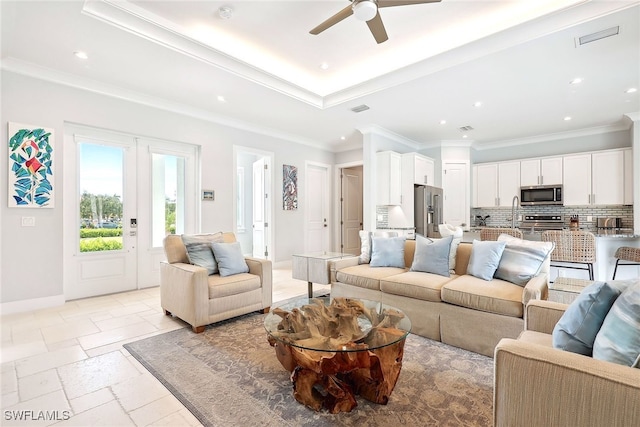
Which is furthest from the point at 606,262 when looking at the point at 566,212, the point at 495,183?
the point at 495,183

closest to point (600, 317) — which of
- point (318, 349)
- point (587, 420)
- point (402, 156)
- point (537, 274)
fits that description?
point (587, 420)

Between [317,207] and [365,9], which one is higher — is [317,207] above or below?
below

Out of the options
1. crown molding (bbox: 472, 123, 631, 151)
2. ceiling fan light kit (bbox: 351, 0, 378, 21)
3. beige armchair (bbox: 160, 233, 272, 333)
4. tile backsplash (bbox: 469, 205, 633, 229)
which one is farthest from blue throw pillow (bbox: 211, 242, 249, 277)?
crown molding (bbox: 472, 123, 631, 151)

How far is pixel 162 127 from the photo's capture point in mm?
4512

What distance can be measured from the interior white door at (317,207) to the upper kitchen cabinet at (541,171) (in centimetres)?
401

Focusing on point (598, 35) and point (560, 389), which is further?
point (598, 35)

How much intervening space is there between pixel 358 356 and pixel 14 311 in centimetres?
394

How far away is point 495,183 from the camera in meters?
6.49

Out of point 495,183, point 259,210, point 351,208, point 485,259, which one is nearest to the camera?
point 485,259

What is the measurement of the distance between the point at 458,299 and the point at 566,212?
199 inches

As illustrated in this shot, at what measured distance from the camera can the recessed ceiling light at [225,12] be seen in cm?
273

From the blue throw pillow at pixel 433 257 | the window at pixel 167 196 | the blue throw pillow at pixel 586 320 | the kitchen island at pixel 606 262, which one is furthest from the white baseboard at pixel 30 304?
the kitchen island at pixel 606 262

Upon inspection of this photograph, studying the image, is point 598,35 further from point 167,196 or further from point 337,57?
point 167,196

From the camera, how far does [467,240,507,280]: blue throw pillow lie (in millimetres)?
2781
